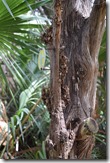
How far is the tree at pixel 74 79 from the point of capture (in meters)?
0.85

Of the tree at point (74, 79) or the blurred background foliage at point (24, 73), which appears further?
the blurred background foliage at point (24, 73)

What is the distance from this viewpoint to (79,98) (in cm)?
91

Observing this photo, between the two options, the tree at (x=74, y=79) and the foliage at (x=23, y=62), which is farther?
the foliage at (x=23, y=62)

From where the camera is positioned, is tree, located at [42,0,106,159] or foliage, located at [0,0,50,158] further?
foliage, located at [0,0,50,158]

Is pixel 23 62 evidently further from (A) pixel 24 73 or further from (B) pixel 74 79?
(B) pixel 74 79

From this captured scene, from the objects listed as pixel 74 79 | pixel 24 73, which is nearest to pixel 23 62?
pixel 24 73

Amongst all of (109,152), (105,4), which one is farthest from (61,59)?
(109,152)

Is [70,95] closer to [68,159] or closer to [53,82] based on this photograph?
[53,82]

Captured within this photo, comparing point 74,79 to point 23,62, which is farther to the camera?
point 23,62

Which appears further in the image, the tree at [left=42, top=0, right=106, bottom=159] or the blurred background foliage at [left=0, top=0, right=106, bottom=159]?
the blurred background foliage at [left=0, top=0, right=106, bottom=159]

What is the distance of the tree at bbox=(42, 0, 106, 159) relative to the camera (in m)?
0.85

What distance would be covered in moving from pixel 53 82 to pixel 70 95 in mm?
82

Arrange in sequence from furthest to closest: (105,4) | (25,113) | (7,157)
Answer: (25,113) < (7,157) < (105,4)

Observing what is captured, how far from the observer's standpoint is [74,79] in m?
0.91
